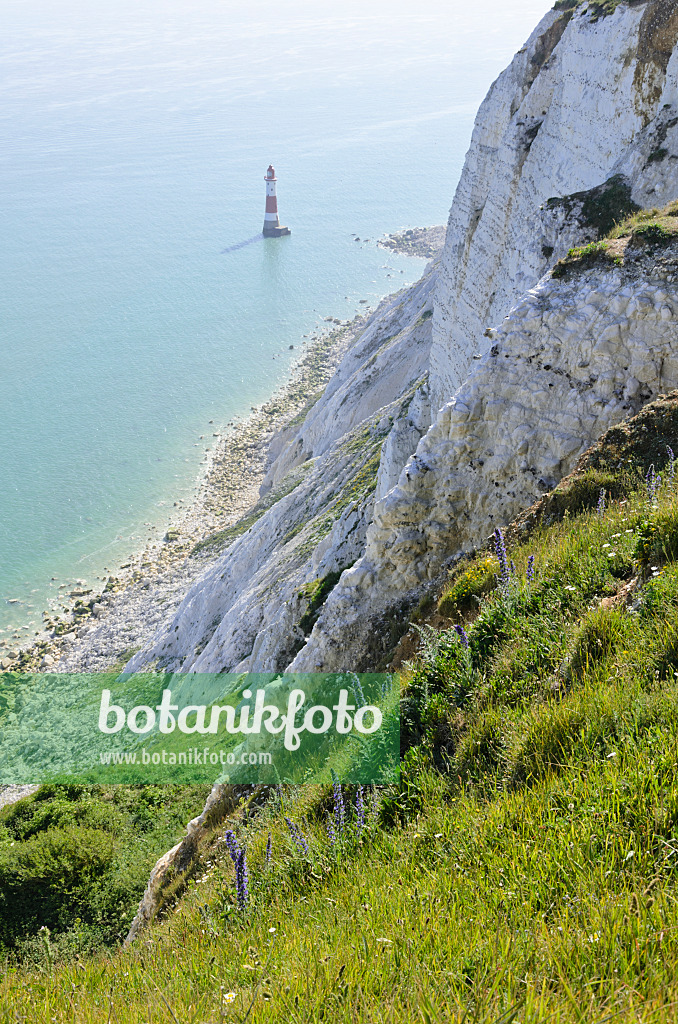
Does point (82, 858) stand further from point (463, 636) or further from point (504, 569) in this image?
point (504, 569)

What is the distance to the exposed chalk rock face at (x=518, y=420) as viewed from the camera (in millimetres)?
11461

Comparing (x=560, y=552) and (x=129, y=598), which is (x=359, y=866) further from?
(x=129, y=598)

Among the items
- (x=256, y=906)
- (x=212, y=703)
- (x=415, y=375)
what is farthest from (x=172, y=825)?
(x=415, y=375)

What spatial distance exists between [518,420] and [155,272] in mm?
84066

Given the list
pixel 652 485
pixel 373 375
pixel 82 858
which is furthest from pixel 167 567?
pixel 652 485

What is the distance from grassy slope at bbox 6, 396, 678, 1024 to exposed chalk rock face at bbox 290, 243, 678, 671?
4.90 metres

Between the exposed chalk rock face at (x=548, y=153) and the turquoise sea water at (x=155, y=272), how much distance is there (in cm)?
2971

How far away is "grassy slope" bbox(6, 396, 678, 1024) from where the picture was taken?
118 inches

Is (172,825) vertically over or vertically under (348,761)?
under

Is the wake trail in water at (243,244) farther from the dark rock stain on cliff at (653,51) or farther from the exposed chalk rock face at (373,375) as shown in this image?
the dark rock stain on cliff at (653,51)

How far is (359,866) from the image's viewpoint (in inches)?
189

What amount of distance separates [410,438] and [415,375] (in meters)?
12.3

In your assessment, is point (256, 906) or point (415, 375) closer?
point (256, 906)

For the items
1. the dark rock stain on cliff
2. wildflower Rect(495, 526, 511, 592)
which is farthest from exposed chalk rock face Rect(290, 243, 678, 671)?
the dark rock stain on cliff
